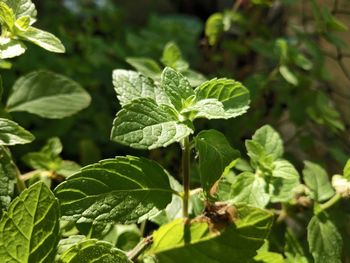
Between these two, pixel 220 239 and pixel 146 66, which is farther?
pixel 146 66

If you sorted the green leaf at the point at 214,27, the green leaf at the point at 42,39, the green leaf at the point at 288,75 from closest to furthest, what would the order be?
the green leaf at the point at 42,39 → the green leaf at the point at 288,75 → the green leaf at the point at 214,27

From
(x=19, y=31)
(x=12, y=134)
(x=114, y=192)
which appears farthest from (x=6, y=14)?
(x=114, y=192)

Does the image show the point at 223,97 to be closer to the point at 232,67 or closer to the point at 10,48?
the point at 10,48

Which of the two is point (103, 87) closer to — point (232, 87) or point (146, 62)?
point (146, 62)

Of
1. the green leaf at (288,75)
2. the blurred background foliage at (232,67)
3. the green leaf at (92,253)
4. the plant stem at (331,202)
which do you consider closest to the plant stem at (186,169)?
the green leaf at (92,253)

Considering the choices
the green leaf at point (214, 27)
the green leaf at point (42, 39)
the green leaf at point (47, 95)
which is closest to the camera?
the green leaf at point (42, 39)

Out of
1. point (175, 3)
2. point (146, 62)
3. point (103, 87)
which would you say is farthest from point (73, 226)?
point (175, 3)

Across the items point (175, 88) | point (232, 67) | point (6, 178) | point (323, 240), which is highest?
point (175, 88)

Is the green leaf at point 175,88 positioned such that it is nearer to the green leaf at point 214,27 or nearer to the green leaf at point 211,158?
the green leaf at point 211,158
